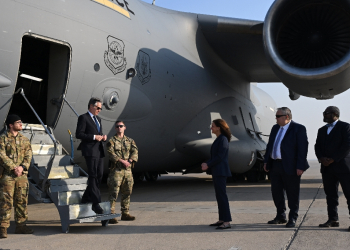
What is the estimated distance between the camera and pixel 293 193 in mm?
5043

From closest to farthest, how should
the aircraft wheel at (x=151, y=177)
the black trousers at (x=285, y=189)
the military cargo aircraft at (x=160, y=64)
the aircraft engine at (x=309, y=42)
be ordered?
the black trousers at (x=285, y=189)
the military cargo aircraft at (x=160, y=64)
the aircraft engine at (x=309, y=42)
the aircraft wheel at (x=151, y=177)

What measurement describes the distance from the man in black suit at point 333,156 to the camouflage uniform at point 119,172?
8.44 feet

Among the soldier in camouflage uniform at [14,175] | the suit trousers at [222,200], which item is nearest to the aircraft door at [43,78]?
the soldier in camouflage uniform at [14,175]

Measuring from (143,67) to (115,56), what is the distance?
84cm

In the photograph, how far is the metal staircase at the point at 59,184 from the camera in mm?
4937

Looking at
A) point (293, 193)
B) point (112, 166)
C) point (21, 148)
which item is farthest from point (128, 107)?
point (293, 193)

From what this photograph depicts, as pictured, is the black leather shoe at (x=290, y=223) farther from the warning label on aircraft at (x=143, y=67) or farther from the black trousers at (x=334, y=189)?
the warning label on aircraft at (x=143, y=67)

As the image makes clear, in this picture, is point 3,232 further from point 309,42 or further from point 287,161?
point 309,42

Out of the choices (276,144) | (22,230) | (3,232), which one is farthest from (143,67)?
(3,232)

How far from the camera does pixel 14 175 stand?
4801mm

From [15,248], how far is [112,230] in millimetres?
1251

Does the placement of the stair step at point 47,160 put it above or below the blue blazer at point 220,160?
below

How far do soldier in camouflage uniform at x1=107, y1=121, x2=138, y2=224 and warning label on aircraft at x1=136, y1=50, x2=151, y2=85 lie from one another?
2.43 meters

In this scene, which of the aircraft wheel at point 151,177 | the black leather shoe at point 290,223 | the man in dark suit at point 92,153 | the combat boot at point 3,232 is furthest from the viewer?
the aircraft wheel at point 151,177
